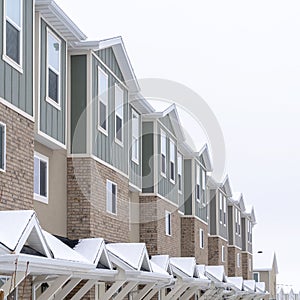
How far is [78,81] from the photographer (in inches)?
824

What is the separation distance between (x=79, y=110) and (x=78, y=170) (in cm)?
149

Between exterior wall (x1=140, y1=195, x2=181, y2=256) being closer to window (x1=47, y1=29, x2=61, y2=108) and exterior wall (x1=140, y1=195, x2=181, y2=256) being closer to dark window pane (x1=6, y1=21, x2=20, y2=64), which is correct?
window (x1=47, y1=29, x2=61, y2=108)

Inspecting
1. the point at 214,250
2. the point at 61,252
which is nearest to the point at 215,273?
the point at 214,250

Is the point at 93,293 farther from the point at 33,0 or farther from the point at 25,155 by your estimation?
the point at 33,0

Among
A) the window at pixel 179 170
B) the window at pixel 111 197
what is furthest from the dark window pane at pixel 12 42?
the window at pixel 179 170

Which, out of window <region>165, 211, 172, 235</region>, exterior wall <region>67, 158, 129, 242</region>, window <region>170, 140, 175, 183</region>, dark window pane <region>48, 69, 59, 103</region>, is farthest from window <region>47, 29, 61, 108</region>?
window <region>170, 140, 175, 183</region>

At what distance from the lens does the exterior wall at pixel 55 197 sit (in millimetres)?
19062

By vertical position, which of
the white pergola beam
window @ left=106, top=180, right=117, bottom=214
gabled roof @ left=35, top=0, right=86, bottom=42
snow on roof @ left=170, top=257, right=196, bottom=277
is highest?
gabled roof @ left=35, top=0, right=86, bottom=42

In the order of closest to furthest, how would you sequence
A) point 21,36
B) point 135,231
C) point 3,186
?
point 3,186 → point 21,36 → point 135,231

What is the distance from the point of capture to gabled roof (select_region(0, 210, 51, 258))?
1129 cm

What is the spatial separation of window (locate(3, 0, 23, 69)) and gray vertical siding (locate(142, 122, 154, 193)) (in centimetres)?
1302

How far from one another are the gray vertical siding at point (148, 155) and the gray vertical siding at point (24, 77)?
12.3 meters

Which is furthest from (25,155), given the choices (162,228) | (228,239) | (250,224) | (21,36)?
(250,224)

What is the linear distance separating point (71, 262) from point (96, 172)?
7.63 m
